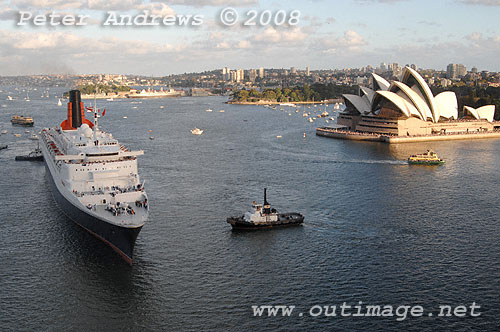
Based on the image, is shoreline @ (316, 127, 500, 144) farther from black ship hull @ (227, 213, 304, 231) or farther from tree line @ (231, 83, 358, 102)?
tree line @ (231, 83, 358, 102)

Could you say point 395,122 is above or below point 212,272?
Answer: above

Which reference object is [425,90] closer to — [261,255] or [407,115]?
[407,115]

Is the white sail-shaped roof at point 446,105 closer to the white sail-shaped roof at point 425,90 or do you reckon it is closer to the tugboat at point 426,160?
the white sail-shaped roof at point 425,90

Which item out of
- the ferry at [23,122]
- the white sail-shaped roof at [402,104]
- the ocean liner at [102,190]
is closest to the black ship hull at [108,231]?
the ocean liner at [102,190]

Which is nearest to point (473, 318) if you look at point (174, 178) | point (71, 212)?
point (71, 212)

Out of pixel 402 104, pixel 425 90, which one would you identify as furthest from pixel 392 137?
pixel 425 90

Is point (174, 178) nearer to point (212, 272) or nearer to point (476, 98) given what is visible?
point (212, 272)
